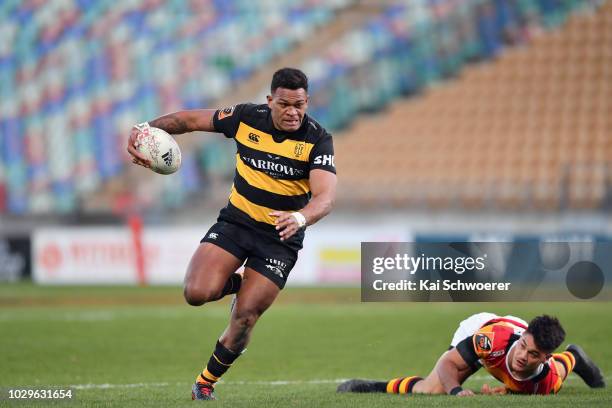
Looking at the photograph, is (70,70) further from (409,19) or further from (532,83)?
(532,83)

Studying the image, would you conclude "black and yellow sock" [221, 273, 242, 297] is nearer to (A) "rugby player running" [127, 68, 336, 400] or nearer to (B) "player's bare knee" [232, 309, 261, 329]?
(A) "rugby player running" [127, 68, 336, 400]

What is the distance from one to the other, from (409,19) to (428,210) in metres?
6.38

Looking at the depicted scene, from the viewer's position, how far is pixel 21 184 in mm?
24719

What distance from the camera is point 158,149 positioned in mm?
7438

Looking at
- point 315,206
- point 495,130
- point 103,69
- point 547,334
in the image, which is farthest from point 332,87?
point 547,334

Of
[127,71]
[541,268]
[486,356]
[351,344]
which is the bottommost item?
[351,344]

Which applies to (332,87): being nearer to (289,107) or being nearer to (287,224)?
(289,107)

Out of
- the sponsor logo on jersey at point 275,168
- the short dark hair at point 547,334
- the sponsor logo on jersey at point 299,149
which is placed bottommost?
the short dark hair at point 547,334

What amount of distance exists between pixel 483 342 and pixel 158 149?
8.77 ft

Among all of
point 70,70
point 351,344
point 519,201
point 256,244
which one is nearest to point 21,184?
point 70,70

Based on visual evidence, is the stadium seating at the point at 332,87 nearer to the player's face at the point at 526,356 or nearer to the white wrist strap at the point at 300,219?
the player's face at the point at 526,356

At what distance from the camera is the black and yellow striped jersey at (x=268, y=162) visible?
24.0ft

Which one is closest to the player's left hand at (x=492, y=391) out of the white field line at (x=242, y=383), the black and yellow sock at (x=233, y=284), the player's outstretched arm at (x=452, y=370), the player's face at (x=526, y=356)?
the player's outstretched arm at (x=452, y=370)

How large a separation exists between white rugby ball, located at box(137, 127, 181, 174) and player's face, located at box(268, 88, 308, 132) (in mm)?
830
